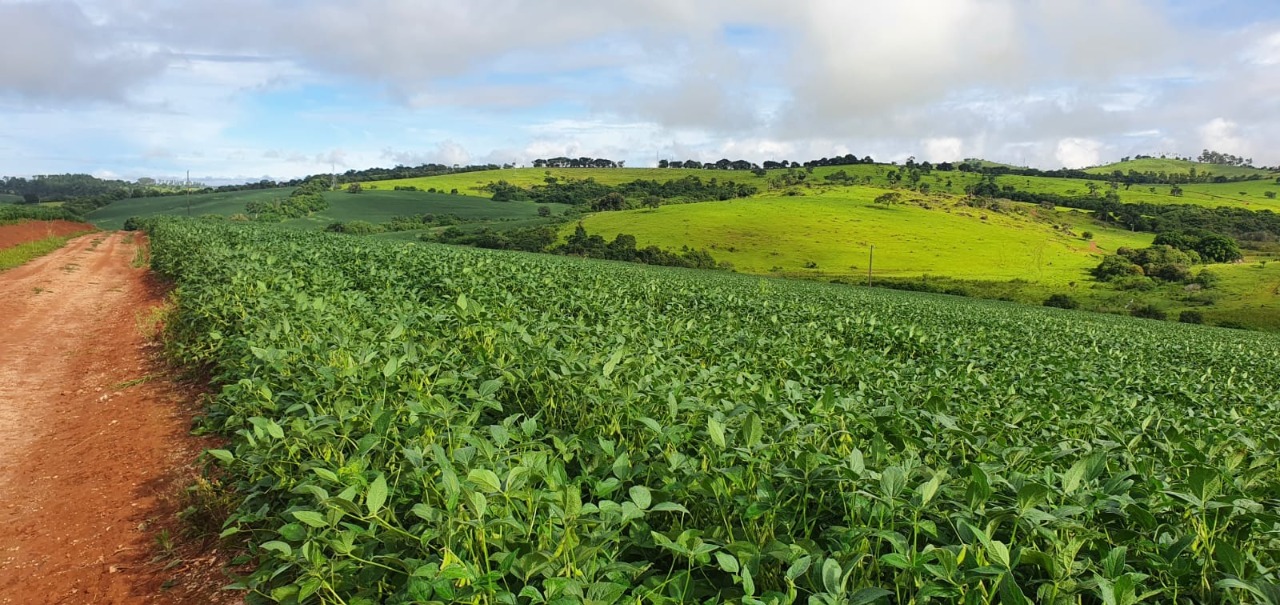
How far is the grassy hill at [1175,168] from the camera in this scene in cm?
16050

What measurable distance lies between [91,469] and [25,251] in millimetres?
33648

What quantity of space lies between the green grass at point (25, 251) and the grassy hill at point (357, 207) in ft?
157

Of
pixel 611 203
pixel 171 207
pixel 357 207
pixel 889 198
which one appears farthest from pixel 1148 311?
pixel 171 207

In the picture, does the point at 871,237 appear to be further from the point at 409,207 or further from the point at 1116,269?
the point at 409,207

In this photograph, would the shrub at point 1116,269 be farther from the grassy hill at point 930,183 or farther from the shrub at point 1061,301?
the grassy hill at point 930,183

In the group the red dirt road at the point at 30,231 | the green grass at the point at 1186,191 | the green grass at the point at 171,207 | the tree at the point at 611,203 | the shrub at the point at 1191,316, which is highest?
the green grass at the point at 1186,191

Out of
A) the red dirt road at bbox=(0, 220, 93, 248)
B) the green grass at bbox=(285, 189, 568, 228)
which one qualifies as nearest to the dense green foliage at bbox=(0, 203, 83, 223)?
the red dirt road at bbox=(0, 220, 93, 248)

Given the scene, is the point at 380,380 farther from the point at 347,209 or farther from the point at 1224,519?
the point at 347,209

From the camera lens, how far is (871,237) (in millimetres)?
86188

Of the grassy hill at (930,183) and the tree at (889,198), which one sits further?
the grassy hill at (930,183)

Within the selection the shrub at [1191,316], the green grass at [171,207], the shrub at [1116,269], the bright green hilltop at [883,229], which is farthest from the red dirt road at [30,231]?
the shrub at [1116,269]

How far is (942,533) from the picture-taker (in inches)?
103

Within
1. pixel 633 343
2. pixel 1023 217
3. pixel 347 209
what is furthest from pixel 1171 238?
pixel 347 209

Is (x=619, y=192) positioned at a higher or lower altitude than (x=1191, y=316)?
higher
